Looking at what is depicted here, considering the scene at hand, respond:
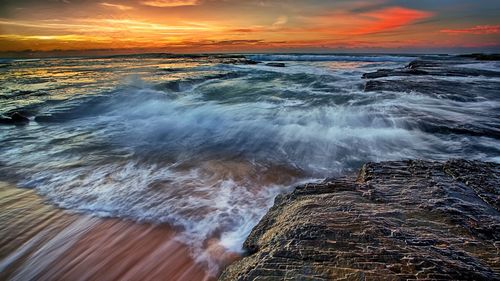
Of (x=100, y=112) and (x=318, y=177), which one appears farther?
(x=100, y=112)

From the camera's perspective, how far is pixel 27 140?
7.55 meters

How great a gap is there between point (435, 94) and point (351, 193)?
10.6 m

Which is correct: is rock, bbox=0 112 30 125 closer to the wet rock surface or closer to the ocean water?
the ocean water

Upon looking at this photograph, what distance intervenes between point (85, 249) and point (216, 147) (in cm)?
394

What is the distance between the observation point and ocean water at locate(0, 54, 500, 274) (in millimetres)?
3990

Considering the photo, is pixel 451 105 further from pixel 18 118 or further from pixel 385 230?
pixel 18 118

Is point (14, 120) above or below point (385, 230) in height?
below

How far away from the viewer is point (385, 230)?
2.40 m

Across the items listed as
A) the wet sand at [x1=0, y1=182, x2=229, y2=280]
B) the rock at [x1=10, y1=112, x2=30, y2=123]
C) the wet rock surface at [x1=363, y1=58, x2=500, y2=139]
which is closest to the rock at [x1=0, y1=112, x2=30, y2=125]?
the rock at [x1=10, y1=112, x2=30, y2=123]

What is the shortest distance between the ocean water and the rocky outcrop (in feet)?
2.54

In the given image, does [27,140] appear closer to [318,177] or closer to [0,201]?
[0,201]

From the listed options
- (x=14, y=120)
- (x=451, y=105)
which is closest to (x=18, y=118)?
(x=14, y=120)

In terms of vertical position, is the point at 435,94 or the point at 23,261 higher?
the point at 435,94

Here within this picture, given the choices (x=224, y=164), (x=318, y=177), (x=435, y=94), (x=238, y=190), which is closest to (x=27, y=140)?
(x=224, y=164)
